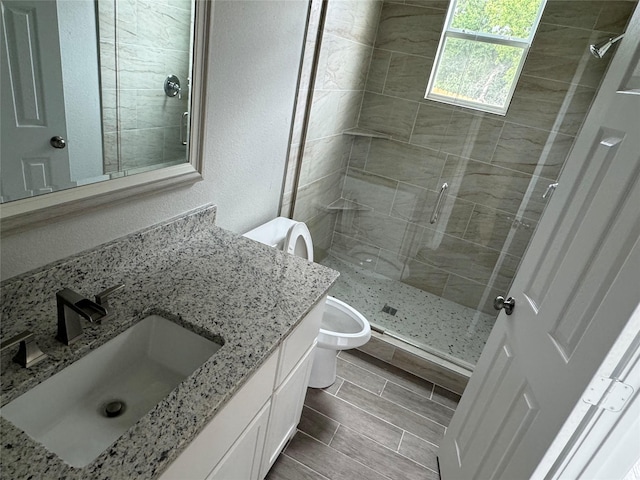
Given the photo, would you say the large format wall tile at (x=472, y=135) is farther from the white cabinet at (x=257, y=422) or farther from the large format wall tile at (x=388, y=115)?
the white cabinet at (x=257, y=422)

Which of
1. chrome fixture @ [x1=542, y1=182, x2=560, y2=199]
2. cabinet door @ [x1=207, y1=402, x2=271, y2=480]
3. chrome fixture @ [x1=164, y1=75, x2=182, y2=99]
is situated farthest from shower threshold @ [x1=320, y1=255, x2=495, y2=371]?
chrome fixture @ [x1=164, y1=75, x2=182, y2=99]

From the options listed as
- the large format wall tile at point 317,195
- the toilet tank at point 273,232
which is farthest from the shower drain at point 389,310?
the toilet tank at point 273,232

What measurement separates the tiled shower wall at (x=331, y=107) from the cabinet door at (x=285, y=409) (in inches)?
40.4

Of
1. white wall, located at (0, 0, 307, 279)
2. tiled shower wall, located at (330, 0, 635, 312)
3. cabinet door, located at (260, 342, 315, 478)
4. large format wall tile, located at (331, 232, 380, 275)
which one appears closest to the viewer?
white wall, located at (0, 0, 307, 279)

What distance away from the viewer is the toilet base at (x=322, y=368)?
82.4 inches

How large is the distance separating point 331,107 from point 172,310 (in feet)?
5.78

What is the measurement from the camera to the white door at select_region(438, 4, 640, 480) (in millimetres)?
946

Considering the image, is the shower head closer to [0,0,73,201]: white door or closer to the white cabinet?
the white cabinet

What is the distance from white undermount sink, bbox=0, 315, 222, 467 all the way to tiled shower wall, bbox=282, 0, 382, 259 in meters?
1.25

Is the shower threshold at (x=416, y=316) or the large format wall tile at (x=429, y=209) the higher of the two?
the large format wall tile at (x=429, y=209)

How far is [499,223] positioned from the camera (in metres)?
2.76

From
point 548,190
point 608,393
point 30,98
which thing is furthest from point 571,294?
point 548,190

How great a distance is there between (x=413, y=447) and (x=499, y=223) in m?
1.62

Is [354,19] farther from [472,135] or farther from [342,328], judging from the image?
[342,328]
